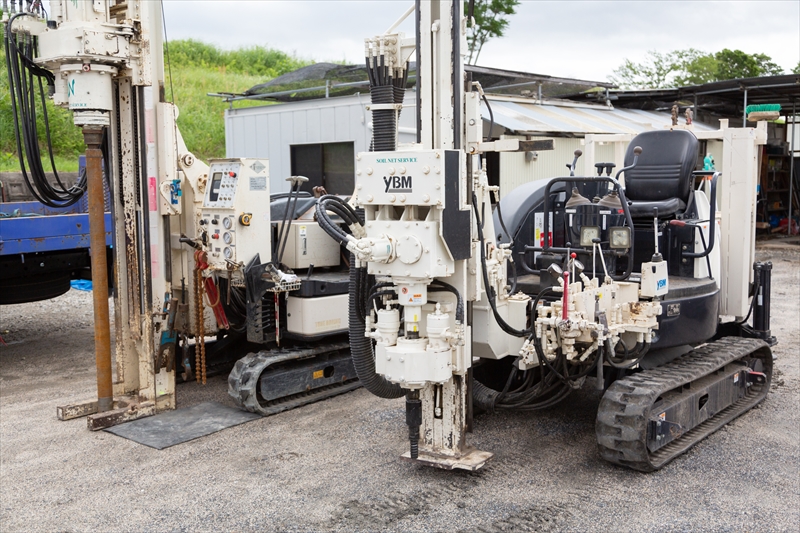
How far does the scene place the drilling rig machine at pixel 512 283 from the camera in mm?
4520

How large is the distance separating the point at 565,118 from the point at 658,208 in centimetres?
993

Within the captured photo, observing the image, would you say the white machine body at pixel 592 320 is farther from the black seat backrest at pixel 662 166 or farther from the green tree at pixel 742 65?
the green tree at pixel 742 65

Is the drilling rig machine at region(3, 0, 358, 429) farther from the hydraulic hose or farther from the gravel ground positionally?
the hydraulic hose

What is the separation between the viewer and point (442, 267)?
14.8 ft

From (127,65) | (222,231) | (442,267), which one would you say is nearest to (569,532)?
(442,267)

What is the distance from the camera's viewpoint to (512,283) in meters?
5.74

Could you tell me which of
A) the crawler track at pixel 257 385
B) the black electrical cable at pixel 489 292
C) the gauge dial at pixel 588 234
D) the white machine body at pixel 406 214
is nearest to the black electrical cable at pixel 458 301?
the white machine body at pixel 406 214

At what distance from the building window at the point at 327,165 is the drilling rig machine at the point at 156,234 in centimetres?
738

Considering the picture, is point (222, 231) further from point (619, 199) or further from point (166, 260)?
point (619, 199)

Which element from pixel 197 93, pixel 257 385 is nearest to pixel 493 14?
pixel 197 93

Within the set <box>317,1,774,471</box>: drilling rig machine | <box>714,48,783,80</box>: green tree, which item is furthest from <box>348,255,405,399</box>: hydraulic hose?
<box>714,48,783,80</box>: green tree

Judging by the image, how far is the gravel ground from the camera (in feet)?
14.7

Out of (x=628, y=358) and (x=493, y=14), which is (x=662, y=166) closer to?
(x=628, y=358)

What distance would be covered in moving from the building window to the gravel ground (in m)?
7.94
